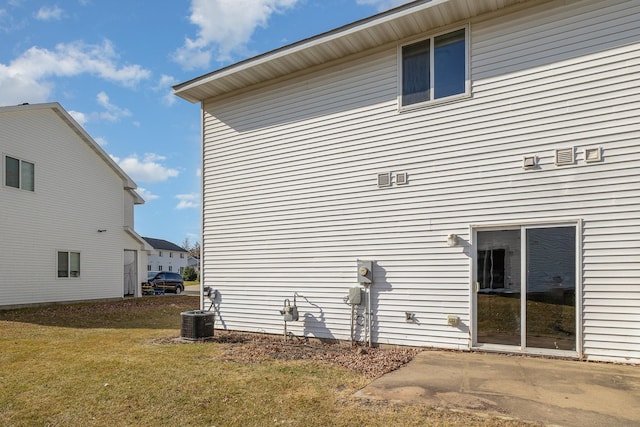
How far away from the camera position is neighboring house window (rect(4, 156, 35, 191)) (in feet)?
45.8

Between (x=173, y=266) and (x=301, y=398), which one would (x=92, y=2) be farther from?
(x=173, y=266)

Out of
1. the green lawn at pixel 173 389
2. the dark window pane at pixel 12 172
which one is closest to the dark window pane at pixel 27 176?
the dark window pane at pixel 12 172

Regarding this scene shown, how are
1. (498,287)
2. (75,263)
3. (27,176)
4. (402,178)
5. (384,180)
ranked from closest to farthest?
(498,287) → (402,178) → (384,180) → (27,176) → (75,263)

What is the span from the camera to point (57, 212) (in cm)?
1571

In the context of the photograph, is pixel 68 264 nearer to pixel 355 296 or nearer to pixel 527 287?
pixel 355 296

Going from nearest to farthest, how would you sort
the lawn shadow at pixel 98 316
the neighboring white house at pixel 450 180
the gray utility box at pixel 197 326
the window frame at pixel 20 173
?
the neighboring white house at pixel 450 180 → the gray utility box at pixel 197 326 → the lawn shadow at pixel 98 316 → the window frame at pixel 20 173

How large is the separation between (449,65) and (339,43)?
1.98m

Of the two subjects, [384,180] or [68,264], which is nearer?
[384,180]

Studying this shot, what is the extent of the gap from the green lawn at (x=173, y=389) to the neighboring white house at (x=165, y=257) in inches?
1552

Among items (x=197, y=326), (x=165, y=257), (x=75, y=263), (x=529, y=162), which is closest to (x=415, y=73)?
(x=529, y=162)

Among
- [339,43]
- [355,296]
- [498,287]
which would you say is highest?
[339,43]

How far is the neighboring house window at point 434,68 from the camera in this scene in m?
6.61

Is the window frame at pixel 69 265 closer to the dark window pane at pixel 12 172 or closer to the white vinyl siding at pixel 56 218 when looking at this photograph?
the white vinyl siding at pixel 56 218

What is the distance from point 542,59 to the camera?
5.99 m
